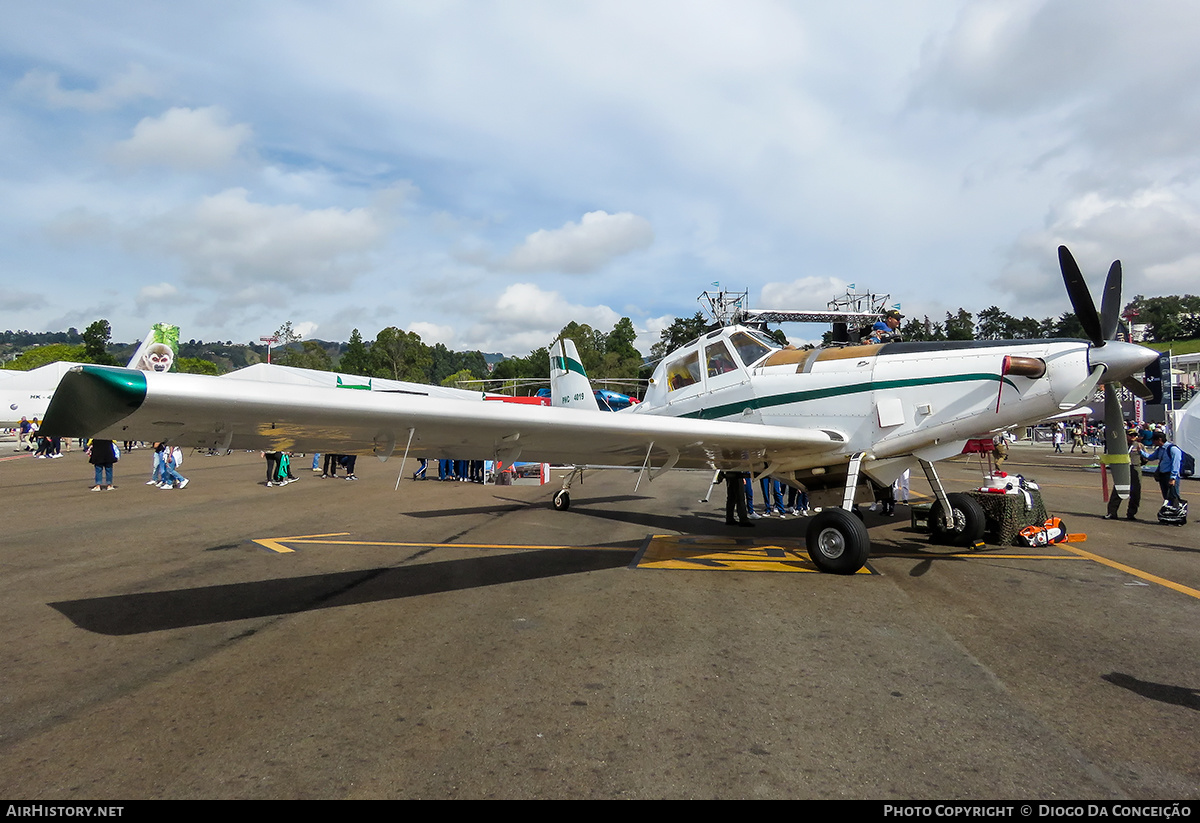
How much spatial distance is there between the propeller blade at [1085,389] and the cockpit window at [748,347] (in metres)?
3.25

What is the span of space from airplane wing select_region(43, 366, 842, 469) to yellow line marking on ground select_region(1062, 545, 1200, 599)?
11.1 feet

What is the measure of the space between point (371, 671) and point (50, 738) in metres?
1.58

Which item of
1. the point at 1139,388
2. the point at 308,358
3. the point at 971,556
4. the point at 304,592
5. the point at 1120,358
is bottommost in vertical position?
the point at 304,592

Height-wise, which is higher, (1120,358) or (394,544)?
(1120,358)

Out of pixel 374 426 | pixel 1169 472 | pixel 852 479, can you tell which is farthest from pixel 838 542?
pixel 1169 472

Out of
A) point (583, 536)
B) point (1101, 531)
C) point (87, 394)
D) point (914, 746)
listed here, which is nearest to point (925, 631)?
point (914, 746)

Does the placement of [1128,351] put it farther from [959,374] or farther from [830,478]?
[830,478]

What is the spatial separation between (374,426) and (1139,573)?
26.7 ft

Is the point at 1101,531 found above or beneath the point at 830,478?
beneath

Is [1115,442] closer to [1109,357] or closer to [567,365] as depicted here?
→ [1109,357]

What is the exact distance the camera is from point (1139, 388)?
7.46 meters

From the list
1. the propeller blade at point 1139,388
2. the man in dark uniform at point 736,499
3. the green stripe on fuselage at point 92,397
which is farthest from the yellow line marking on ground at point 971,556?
the green stripe on fuselage at point 92,397

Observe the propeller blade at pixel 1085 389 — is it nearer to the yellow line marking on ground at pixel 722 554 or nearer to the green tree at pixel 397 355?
the yellow line marking on ground at pixel 722 554
